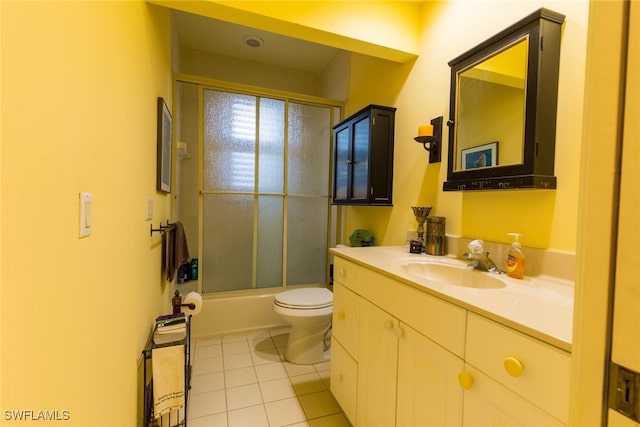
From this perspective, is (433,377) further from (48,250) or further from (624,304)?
(48,250)

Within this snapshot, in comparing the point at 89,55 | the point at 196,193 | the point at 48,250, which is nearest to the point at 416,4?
the point at 89,55

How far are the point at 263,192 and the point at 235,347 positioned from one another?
1382mm

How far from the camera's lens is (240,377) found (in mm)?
1834

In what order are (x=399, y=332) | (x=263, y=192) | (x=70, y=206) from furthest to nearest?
1. (x=263, y=192)
2. (x=399, y=332)
3. (x=70, y=206)

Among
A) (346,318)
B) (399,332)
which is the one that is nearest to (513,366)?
(399,332)

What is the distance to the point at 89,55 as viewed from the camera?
27.5 inches

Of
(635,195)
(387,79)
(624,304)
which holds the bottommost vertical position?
(624,304)

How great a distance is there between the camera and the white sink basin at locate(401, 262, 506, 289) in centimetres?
111

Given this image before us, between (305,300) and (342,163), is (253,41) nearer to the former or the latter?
→ (342,163)

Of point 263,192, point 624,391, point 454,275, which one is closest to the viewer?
point 624,391

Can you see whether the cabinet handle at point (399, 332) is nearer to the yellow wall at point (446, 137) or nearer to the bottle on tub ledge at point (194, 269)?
the yellow wall at point (446, 137)

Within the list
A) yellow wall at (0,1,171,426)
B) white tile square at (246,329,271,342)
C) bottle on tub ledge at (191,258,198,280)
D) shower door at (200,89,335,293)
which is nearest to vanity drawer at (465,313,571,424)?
yellow wall at (0,1,171,426)

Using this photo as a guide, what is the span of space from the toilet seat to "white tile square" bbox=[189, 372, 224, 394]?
0.58 meters

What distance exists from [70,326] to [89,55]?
0.65m
